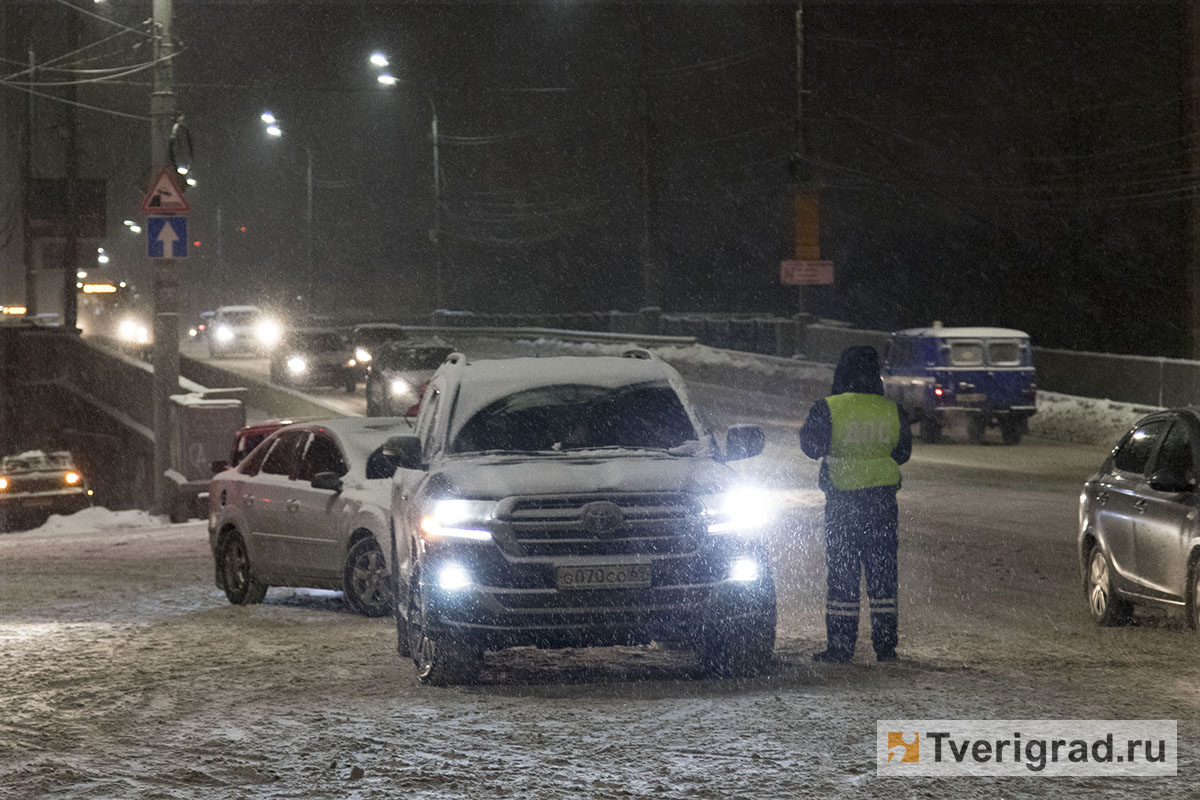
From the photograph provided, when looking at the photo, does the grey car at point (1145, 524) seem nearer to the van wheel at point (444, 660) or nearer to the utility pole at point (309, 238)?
the van wheel at point (444, 660)

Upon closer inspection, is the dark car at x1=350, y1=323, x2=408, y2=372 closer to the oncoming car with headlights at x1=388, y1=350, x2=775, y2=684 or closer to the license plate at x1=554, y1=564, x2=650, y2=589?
the oncoming car with headlights at x1=388, y1=350, x2=775, y2=684

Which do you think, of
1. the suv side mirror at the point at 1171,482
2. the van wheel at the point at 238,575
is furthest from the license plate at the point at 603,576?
the van wheel at the point at 238,575

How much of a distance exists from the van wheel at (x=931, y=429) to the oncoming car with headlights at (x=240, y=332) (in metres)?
33.0

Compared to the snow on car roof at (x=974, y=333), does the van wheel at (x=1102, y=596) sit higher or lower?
lower

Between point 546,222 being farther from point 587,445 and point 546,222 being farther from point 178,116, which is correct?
point 587,445

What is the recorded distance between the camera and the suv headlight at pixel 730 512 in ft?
28.5

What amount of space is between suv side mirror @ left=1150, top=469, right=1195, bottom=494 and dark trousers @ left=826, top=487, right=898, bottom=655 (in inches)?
67.1

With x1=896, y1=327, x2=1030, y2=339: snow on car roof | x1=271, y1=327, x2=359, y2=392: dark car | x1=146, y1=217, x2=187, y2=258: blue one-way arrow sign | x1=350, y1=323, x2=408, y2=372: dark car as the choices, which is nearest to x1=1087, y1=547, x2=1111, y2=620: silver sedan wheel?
x1=146, y1=217, x2=187, y2=258: blue one-way arrow sign

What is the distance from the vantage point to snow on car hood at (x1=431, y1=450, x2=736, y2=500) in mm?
8523

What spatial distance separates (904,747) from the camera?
23.0ft

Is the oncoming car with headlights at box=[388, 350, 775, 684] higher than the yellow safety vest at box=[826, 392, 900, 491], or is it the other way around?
the yellow safety vest at box=[826, 392, 900, 491]

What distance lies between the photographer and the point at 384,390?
33.3 m

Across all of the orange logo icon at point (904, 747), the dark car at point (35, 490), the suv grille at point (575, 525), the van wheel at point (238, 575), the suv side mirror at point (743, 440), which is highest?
the suv side mirror at point (743, 440)

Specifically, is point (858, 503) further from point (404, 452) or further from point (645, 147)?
point (645, 147)
